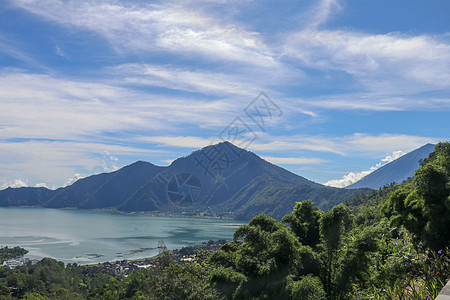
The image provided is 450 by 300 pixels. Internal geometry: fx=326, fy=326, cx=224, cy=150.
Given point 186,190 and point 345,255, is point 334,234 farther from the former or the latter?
point 186,190

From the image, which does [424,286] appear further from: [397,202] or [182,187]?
[182,187]

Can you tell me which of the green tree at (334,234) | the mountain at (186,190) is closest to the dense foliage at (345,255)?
the green tree at (334,234)

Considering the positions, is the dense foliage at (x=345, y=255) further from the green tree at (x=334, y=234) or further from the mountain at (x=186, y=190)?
the mountain at (x=186, y=190)

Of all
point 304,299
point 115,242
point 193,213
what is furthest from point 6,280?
point 193,213

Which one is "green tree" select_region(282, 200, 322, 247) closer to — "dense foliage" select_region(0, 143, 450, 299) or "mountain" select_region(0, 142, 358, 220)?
"dense foliage" select_region(0, 143, 450, 299)

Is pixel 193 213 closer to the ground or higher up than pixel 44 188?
closer to the ground

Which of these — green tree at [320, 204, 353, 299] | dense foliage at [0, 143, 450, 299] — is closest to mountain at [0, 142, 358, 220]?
dense foliage at [0, 143, 450, 299]

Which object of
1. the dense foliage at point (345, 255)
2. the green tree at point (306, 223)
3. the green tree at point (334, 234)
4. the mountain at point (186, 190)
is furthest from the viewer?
the mountain at point (186, 190)

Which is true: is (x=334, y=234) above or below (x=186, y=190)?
above

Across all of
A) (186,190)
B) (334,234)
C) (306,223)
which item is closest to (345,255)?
(334,234)
